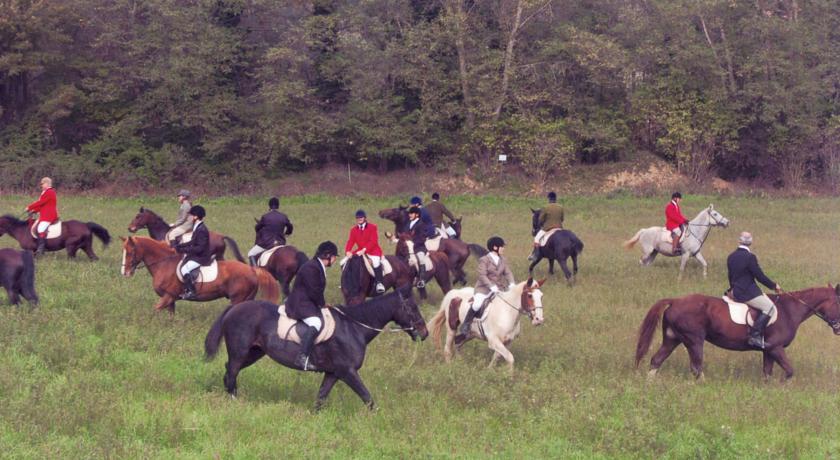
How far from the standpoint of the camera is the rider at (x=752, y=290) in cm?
1360

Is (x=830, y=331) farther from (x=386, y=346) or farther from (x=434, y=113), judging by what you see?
(x=434, y=113)

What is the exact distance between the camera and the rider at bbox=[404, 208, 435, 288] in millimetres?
18797

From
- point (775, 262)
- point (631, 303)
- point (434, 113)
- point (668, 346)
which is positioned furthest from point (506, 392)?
point (434, 113)

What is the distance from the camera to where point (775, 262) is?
973 inches

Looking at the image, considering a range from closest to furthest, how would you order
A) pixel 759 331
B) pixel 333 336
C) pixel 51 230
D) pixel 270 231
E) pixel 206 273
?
pixel 333 336 < pixel 759 331 < pixel 206 273 < pixel 270 231 < pixel 51 230

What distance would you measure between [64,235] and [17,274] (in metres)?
7.00

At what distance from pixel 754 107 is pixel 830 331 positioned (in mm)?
33757

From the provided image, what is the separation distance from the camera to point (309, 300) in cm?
1152

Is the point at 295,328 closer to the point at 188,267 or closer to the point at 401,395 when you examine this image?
the point at 401,395

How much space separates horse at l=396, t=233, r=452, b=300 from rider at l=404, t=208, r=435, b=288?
13 centimetres

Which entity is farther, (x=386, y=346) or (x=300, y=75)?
(x=300, y=75)

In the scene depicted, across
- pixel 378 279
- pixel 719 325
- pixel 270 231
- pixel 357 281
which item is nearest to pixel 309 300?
pixel 357 281

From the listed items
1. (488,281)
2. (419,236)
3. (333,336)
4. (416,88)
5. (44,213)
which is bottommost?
(44,213)

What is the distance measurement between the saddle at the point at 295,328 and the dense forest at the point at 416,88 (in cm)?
3603
